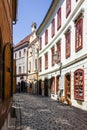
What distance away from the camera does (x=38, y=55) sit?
128 feet

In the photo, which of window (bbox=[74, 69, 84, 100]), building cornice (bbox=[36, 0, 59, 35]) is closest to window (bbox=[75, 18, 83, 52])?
window (bbox=[74, 69, 84, 100])

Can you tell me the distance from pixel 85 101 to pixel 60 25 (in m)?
9.46

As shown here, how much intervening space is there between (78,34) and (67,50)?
3.50m

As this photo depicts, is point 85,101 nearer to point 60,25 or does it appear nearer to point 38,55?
point 60,25

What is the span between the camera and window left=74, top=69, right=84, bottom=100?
57.1 ft

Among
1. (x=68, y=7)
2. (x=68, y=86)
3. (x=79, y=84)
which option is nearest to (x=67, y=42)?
(x=68, y=7)

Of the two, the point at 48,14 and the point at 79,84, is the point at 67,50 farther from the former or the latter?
the point at 48,14

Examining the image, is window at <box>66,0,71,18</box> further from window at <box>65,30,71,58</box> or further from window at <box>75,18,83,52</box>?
window at <box>75,18,83,52</box>

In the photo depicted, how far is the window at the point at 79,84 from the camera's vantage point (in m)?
17.4

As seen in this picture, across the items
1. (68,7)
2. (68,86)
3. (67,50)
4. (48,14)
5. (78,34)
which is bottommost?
(68,86)

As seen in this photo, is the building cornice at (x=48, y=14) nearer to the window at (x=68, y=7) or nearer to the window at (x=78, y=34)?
the window at (x=68, y=7)

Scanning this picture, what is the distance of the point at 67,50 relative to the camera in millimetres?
21828

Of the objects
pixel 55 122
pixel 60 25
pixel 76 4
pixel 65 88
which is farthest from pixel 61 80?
pixel 55 122

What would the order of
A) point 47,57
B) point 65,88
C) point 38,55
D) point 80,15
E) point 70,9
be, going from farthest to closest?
point 38,55 < point 47,57 < point 65,88 < point 70,9 < point 80,15
